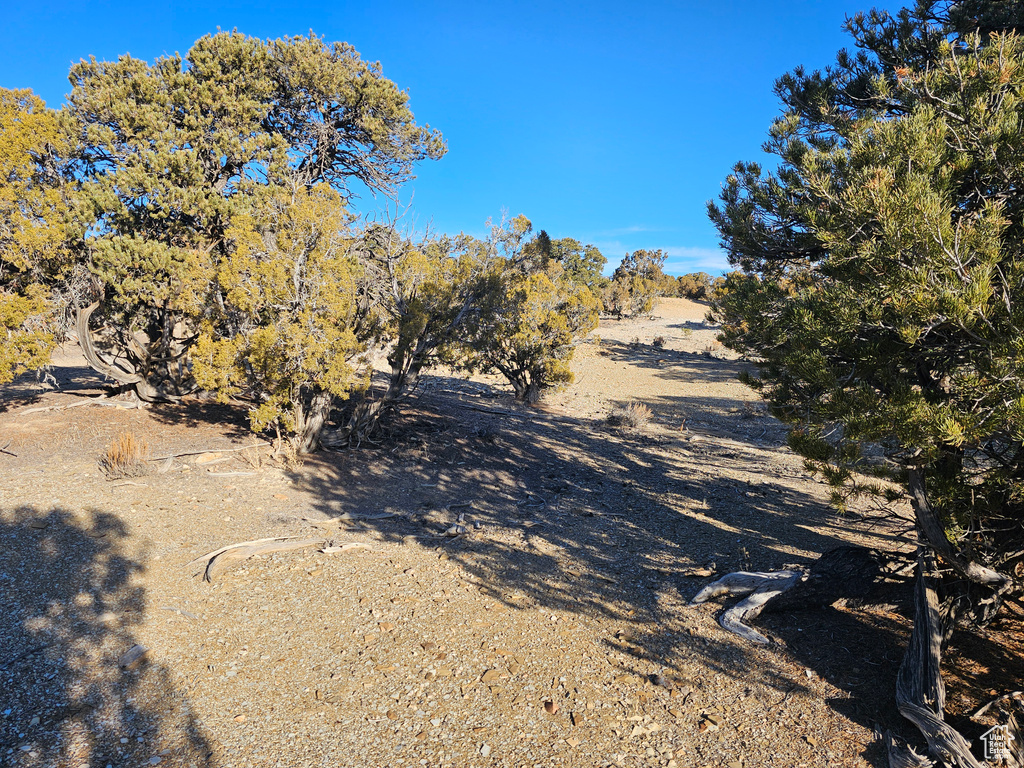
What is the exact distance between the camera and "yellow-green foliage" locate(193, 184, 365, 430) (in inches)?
294

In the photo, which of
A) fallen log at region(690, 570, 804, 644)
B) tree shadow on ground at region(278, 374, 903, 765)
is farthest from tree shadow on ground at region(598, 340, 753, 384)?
fallen log at region(690, 570, 804, 644)

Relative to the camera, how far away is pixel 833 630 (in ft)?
14.8

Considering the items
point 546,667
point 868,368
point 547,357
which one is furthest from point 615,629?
point 547,357

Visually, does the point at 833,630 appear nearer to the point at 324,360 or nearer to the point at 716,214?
the point at 716,214

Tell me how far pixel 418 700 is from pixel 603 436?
907 cm

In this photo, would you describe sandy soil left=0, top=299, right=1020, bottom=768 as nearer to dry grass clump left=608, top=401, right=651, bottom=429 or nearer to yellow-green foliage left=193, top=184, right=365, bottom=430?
yellow-green foliage left=193, top=184, right=365, bottom=430

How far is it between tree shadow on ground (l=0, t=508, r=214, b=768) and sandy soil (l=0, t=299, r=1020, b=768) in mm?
17

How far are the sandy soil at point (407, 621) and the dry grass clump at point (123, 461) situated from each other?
152 millimetres

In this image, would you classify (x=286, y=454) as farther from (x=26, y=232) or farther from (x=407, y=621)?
(x=26, y=232)

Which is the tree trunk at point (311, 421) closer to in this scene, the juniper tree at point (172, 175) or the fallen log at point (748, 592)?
the juniper tree at point (172, 175)

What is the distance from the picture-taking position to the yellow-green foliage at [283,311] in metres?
7.46

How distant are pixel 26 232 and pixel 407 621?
8772 millimetres

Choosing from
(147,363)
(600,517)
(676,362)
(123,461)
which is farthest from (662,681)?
(676,362)

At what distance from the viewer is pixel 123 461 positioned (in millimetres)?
7176
